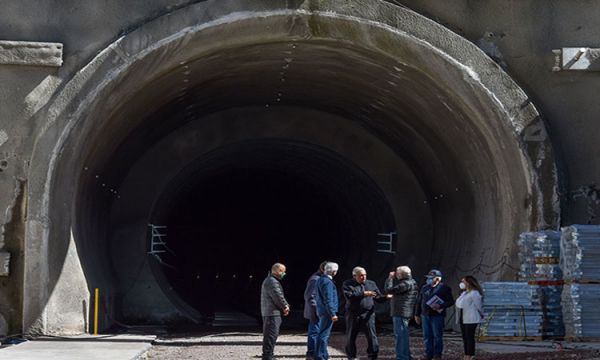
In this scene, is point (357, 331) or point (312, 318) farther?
point (312, 318)

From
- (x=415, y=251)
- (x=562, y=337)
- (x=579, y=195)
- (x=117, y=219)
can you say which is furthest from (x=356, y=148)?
(x=562, y=337)

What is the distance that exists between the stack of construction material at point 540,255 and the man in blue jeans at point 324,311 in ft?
11.6

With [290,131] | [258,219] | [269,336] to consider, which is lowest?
[269,336]

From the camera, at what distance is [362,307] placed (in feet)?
50.5

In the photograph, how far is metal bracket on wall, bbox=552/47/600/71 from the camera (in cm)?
1866

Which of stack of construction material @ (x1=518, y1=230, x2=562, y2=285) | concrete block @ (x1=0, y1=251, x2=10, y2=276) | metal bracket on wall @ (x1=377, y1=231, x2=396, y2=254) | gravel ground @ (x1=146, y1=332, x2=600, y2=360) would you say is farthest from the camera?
metal bracket on wall @ (x1=377, y1=231, x2=396, y2=254)

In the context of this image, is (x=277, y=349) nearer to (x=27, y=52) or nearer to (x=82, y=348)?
(x=82, y=348)

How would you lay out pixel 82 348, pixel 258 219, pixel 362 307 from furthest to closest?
pixel 258 219
pixel 82 348
pixel 362 307

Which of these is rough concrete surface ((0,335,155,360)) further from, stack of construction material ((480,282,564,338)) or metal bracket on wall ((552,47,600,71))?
metal bracket on wall ((552,47,600,71))

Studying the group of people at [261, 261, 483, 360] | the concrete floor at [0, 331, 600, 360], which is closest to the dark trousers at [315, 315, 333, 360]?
the group of people at [261, 261, 483, 360]

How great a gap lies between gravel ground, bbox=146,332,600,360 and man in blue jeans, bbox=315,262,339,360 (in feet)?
3.53

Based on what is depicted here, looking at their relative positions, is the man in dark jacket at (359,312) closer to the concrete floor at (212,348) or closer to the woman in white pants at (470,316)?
the concrete floor at (212,348)

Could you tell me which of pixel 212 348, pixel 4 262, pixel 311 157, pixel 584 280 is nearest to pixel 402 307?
pixel 584 280

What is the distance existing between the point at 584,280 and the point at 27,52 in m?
9.24
